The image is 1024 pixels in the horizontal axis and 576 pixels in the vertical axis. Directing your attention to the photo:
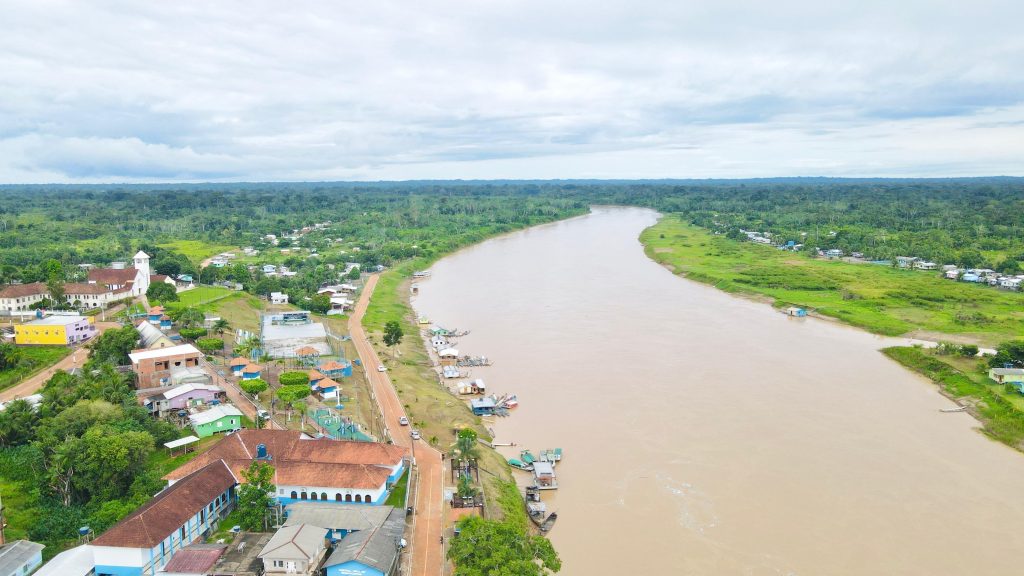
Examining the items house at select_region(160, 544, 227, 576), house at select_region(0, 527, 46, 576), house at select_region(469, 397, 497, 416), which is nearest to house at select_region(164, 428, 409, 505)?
house at select_region(160, 544, 227, 576)

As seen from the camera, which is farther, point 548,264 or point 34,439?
point 548,264

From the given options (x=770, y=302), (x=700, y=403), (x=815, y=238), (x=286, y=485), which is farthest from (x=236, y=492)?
(x=815, y=238)

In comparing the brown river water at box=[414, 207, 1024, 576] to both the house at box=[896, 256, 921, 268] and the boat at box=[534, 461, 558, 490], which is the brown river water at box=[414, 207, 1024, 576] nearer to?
the boat at box=[534, 461, 558, 490]

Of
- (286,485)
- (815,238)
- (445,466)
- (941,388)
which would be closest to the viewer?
(286,485)

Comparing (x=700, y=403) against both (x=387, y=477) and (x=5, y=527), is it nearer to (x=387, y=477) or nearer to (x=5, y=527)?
(x=387, y=477)

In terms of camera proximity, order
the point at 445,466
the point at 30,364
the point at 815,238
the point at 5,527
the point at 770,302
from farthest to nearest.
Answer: the point at 815,238 < the point at 770,302 < the point at 30,364 < the point at 445,466 < the point at 5,527

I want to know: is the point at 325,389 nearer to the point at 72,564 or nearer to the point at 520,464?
the point at 520,464
